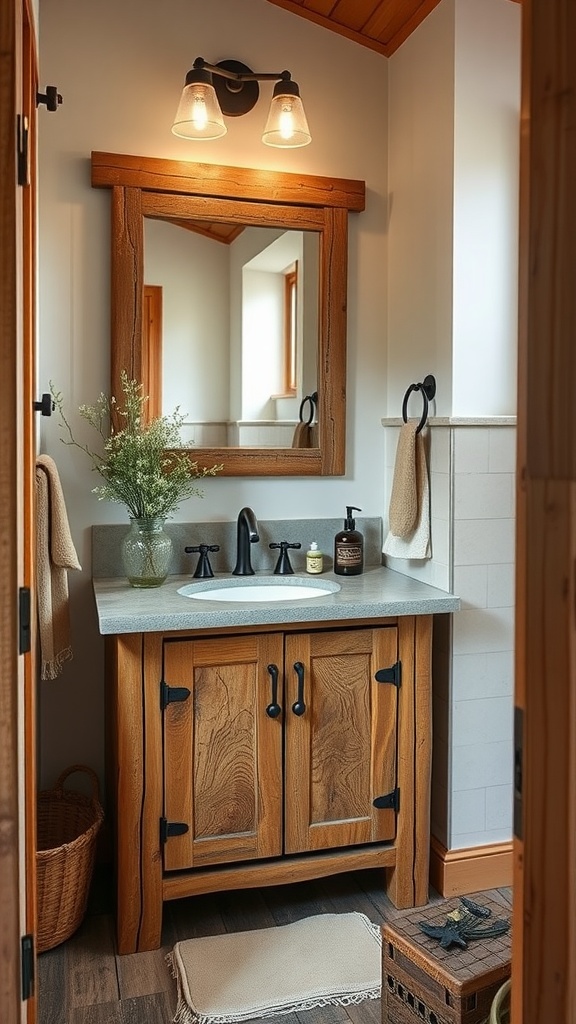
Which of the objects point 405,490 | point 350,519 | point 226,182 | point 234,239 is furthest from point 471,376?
point 226,182

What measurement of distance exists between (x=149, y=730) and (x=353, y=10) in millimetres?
2195

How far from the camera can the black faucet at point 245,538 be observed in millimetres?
2754

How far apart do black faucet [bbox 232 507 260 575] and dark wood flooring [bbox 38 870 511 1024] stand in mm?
936

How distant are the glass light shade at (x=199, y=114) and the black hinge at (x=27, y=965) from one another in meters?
2.08

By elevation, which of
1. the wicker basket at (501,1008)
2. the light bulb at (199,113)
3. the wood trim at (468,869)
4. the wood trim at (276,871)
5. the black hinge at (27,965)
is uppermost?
the light bulb at (199,113)

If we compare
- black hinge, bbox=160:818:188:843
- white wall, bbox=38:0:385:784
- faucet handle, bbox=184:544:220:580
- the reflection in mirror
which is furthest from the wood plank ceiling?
black hinge, bbox=160:818:188:843

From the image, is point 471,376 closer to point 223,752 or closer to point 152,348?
point 152,348

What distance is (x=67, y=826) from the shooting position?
2.56 meters

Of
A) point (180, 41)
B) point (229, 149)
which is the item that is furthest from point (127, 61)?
point (229, 149)

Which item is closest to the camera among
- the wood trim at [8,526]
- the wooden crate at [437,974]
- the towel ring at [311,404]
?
the wood trim at [8,526]

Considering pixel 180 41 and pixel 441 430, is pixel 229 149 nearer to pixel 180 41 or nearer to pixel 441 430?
pixel 180 41

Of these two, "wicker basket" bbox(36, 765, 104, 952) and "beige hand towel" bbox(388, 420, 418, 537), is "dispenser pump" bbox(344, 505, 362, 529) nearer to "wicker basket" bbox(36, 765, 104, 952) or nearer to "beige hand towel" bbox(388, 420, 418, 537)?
"beige hand towel" bbox(388, 420, 418, 537)

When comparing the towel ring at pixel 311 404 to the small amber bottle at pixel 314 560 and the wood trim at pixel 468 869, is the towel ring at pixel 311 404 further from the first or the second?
the wood trim at pixel 468 869

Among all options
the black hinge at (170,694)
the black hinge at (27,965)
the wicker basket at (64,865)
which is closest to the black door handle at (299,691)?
the black hinge at (170,694)
